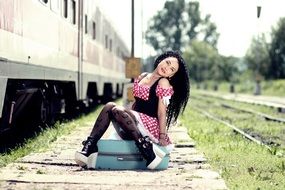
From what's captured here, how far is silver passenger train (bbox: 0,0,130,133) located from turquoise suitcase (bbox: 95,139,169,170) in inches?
50.0

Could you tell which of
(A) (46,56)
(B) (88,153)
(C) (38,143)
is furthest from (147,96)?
(A) (46,56)

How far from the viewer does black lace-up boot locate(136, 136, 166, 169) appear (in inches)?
262

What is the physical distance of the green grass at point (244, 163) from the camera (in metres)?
6.25

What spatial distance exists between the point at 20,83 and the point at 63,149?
1.11 metres

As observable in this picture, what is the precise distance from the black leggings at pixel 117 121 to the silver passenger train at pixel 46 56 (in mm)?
1205

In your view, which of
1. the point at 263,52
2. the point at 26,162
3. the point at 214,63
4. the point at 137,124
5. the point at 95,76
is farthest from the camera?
the point at 214,63

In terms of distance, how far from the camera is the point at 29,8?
28.5 ft

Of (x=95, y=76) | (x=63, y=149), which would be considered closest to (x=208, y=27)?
(x=95, y=76)

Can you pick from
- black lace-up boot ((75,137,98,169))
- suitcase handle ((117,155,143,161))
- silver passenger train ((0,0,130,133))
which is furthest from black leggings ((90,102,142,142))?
silver passenger train ((0,0,130,133))

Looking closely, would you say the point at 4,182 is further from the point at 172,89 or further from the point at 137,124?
the point at 172,89

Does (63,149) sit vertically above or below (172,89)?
below

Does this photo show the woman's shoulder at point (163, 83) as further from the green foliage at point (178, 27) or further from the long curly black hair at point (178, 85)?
the green foliage at point (178, 27)

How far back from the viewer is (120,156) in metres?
6.84

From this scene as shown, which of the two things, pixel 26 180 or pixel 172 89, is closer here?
pixel 26 180
